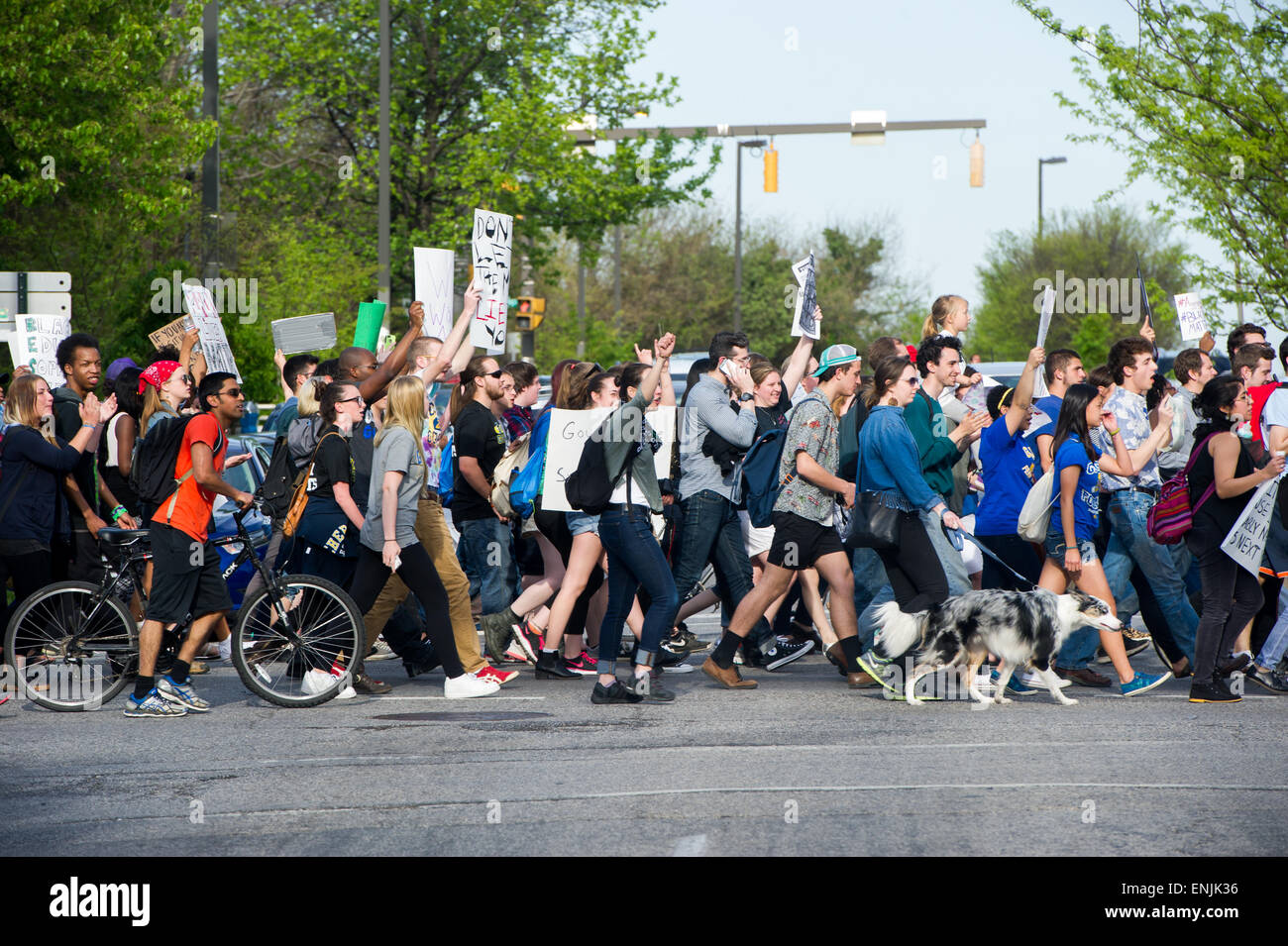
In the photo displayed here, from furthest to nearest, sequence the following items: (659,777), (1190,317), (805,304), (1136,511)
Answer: (1190,317) < (805,304) < (1136,511) < (659,777)

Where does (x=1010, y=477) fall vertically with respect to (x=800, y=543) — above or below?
above

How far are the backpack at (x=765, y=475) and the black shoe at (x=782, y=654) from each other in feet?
4.59

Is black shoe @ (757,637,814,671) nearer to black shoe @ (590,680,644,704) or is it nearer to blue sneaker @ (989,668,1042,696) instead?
blue sneaker @ (989,668,1042,696)

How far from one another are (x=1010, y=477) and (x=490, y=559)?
3343 mm

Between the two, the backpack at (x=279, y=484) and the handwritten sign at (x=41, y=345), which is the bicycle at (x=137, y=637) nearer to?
the backpack at (x=279, y=484)

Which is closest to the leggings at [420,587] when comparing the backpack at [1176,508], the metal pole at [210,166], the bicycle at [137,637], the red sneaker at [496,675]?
the red sneaker at [496,675]

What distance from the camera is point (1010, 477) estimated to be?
9852mm

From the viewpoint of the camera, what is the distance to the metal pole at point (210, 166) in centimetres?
1830

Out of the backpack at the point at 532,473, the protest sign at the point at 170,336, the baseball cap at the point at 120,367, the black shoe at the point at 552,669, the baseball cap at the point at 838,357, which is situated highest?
the protest sign at the point at 170,336

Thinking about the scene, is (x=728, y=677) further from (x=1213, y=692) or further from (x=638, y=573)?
(x=1213, y=692)

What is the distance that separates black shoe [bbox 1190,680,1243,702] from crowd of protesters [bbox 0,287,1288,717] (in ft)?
0.04

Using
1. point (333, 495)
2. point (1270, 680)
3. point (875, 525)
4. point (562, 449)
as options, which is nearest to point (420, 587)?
point (333, 495)

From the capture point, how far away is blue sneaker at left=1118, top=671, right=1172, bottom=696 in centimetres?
936
